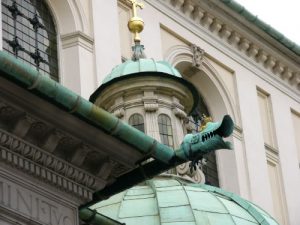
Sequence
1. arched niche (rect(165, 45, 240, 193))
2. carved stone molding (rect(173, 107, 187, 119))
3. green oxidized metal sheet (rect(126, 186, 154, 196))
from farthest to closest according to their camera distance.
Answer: arched niche (rect(165, 45, 240, 193)), carved stone molding (rect(173, 107, 187, 119)), green oxidized metal sheet (rect(126, 186, 154, 196))

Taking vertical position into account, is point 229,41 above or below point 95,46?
above

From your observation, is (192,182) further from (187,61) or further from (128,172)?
(187,61)

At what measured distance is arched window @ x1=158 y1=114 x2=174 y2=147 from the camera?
16672 mm

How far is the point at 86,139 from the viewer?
Result: 10297 millimetres

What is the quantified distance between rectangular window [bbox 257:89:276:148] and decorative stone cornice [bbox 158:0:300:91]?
50cm

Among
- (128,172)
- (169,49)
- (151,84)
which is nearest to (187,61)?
(169,49)

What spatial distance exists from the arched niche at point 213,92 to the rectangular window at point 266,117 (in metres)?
0.91

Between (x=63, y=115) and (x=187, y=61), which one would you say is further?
(x=187, y=61)

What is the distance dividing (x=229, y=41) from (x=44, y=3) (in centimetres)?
467

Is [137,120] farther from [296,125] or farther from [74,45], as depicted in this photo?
[296,125]

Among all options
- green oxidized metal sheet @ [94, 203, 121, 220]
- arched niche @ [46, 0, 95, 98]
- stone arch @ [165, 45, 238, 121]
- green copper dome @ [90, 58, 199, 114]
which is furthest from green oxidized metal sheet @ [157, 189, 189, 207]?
stone arch @ [165, 45, 238, 121]

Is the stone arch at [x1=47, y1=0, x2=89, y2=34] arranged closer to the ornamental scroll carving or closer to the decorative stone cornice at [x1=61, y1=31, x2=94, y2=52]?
the decorative stone cornice at [x1=61, y1=31, x2=94, y2=52]

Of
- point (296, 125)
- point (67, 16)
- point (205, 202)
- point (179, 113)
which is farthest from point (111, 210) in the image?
point (296, 125)

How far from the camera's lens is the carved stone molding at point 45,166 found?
9.95m
